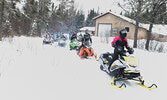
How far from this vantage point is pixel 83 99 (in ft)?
8.66

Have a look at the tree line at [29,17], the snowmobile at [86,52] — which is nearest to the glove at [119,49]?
the snowmobile at [86,52]

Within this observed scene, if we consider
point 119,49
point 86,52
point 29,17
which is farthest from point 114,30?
point 119,49

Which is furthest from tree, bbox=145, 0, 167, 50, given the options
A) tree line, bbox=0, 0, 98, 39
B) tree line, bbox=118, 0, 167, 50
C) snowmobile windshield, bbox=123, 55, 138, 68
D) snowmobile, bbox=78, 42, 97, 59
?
tree line, bbox=0, 0, 98, 39

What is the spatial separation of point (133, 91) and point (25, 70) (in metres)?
3.30

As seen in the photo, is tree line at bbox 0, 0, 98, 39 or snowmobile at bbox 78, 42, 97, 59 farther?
tree line at bbox 0, 0, 98, 39

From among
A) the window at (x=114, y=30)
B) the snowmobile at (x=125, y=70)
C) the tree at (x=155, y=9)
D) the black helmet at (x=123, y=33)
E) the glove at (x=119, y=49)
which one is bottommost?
the snowmobile at (x=125, y=70)

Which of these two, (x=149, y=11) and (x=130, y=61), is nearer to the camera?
(x=130, y=61)

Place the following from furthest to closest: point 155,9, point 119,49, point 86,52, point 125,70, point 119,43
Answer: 1. point 155,9
2. point 86,52
3. point 119,43
4. point 119,49
5. point 125,70

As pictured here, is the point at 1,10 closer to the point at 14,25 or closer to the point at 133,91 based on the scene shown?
the point at 14,25

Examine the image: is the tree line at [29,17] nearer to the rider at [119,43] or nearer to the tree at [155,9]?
the rider at [119,43]

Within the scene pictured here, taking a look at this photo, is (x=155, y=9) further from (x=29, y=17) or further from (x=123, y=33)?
(x=29, y=17)

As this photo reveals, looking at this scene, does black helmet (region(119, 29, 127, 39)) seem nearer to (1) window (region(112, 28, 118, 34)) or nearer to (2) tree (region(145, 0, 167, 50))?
(2) tree (region(145, 0, 167, 50))

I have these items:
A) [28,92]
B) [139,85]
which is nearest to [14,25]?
[28,92]

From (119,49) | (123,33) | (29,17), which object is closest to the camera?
(119,49)
